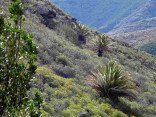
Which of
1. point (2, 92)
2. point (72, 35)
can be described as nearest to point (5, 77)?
point (2, 92)

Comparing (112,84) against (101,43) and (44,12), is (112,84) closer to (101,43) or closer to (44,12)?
(101,43)

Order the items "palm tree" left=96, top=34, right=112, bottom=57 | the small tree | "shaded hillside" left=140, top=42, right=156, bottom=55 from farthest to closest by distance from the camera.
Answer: "shaded hillside" left=140, top=42, right=156, bottom=55
"palm tree" left=96, top=34, right=112, bottom=57
the small tree

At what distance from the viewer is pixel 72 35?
20.2 meters

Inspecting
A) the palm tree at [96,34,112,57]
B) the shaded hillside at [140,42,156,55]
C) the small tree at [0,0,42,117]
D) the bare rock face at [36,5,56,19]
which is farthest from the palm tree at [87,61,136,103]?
the shaded hillside at [140,42,156,55]

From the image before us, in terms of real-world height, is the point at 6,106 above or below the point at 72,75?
below

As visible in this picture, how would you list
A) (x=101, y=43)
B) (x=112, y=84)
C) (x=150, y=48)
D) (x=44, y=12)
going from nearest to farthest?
(x=112, y=84)
(x=101, y=43)
(x=44, y=12)
(x=150, y=48)

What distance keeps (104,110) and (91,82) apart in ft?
6.44

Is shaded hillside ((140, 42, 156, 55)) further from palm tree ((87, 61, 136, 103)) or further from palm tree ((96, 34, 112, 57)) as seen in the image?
palm tree ((87, 61, 136, 103))

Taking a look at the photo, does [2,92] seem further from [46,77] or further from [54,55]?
[54,55]

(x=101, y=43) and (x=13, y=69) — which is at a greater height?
(x=101, y=43)

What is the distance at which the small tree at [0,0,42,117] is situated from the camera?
210 centimetres

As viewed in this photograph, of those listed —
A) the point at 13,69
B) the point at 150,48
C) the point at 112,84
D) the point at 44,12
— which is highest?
the point at 150,48

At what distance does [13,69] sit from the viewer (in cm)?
216

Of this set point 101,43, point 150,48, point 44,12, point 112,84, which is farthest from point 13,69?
point 150,48
